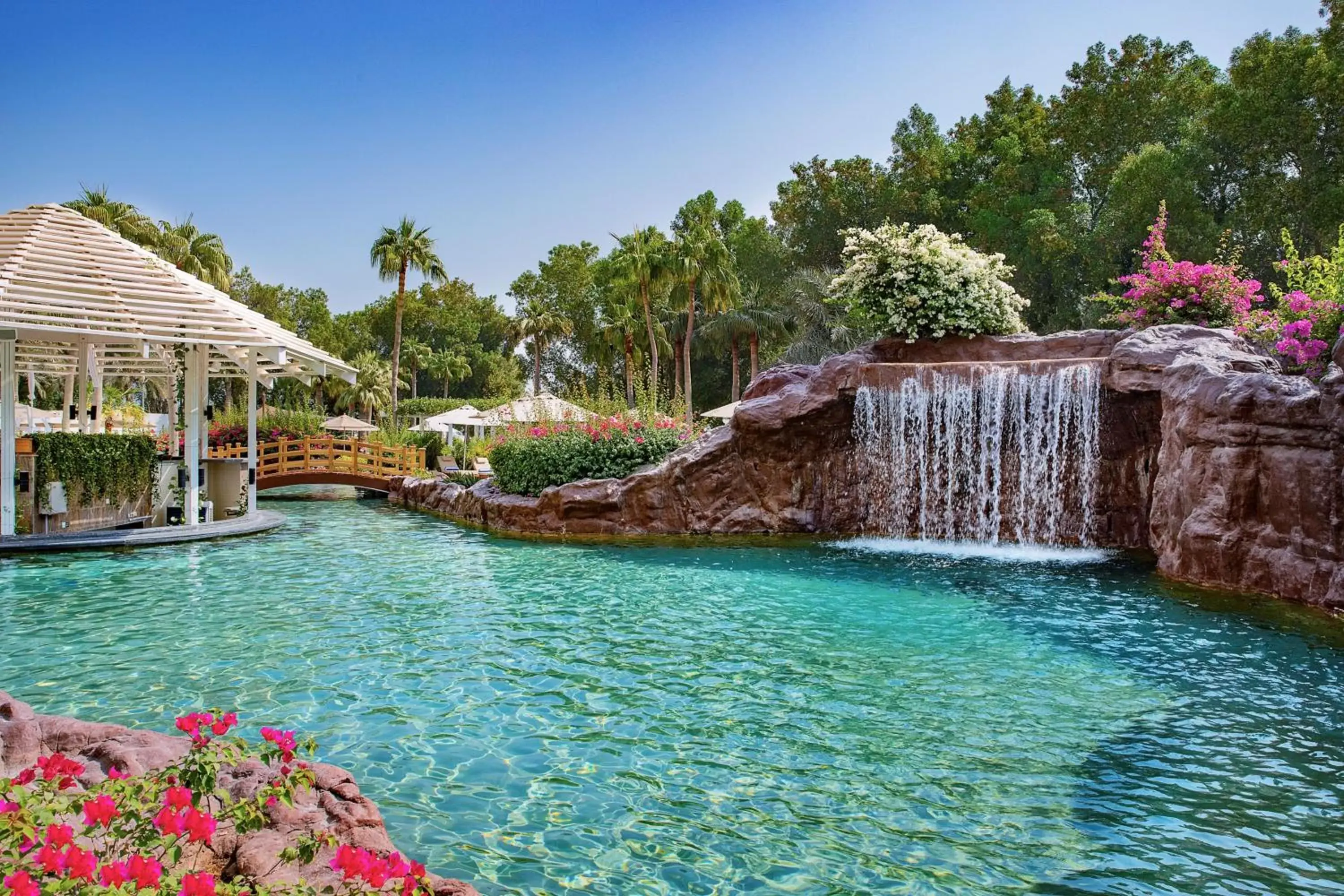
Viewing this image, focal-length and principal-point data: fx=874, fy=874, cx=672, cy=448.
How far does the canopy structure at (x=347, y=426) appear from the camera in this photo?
33.2 meters

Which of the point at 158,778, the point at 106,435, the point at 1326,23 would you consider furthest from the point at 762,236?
the point at 158,778

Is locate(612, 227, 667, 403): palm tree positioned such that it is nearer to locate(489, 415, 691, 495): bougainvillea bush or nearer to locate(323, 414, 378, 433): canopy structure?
locate(323, 414, 378, 433): canopy structure

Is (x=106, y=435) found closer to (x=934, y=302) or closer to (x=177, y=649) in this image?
(x=177, y=649)

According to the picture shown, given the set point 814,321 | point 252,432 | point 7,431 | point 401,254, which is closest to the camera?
point 7,431

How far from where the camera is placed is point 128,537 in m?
12.6

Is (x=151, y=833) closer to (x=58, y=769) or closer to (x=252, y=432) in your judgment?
(x=58, y=769)

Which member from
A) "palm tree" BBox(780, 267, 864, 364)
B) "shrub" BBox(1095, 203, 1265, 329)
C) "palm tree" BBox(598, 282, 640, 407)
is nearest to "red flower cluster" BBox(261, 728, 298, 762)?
"shrub" BBox(1095, 203, 1265, 329)

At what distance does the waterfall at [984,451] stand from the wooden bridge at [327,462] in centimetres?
1341

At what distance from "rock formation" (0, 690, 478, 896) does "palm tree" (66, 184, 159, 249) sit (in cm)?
3046

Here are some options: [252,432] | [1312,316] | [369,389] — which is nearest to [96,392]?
[252,432]

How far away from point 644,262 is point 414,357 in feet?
75.4

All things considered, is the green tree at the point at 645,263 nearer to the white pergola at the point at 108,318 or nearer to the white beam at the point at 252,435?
the white beam at the point at 252,435

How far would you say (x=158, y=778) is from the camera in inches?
110

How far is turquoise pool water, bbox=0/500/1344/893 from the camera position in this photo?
371 centimetres
